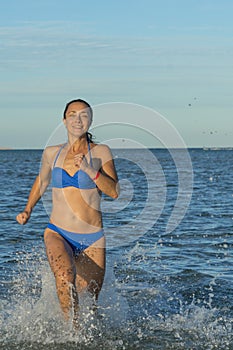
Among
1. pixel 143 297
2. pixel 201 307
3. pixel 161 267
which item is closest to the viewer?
pixel 201 307

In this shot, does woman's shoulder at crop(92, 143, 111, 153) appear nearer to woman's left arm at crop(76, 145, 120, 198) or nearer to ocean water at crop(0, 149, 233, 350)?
woman's left arm at crop(76, 145, 120, 198)

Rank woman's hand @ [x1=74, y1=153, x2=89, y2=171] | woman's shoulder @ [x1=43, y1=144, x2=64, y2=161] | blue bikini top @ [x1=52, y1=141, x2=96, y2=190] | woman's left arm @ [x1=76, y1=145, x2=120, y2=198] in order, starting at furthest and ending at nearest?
woman's shoulder @ [x1=43, y1=144, x2=64, y2=161], blue bikini top @ [x1=52, y1=141, x2=96, y2=190], woman's left arm @ [x1=76, y1=145, x2=120, y2=198], woman's hand @ [x1=74, y1=153, x2=89, y2=171]

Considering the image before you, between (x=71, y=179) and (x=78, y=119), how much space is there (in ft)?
2.08

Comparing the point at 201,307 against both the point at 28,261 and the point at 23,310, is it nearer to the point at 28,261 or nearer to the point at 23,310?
the point at 23,310

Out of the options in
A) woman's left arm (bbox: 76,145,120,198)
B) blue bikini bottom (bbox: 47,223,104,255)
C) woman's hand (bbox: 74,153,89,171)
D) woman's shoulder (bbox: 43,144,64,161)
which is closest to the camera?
woman's hand (bbox: 74,153,89,171)

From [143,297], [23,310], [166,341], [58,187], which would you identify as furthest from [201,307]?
[58,187]

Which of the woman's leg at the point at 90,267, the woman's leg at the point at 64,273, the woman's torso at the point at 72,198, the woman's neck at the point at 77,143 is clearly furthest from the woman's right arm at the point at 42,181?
the woman's leg at the point at 90,267

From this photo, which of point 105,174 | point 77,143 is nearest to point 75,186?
point 105,174

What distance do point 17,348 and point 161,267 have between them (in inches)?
193

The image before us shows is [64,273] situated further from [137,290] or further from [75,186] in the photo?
[137,290]

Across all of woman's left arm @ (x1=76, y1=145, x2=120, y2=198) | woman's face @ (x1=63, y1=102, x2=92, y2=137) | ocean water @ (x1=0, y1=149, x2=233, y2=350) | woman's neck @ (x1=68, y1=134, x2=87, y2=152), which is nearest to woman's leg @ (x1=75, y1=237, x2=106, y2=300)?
ocean water @ (x1=0, y1=149, x2=233, y2=350)

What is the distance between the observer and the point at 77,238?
7.50 meters

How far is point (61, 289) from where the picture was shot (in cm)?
714

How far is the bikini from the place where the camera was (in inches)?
289
